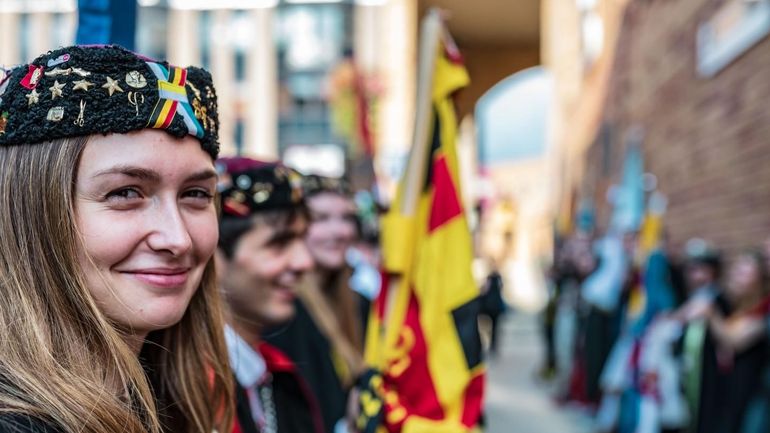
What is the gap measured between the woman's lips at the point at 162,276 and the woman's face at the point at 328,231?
2.62 metres

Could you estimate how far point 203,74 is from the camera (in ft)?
5.04

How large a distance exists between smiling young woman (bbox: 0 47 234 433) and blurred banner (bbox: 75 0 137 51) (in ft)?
2.23

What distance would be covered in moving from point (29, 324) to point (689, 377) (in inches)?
236

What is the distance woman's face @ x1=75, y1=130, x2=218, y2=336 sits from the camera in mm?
1281

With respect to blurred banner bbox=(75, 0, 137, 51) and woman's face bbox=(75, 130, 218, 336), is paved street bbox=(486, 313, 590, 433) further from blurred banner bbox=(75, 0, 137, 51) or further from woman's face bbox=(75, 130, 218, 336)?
woman's face bbox=(75, 130, 218, 336)

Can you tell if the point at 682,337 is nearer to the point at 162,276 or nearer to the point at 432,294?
the point at 432,294

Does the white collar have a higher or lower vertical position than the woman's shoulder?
lower

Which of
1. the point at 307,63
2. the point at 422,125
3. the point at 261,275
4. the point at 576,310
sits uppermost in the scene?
the point at 307,63

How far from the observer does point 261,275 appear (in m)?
2.55

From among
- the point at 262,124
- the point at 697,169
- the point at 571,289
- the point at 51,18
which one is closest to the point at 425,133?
the point at 697,169

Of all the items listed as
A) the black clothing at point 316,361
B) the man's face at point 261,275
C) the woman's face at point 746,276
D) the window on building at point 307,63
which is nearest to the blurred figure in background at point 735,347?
the woman's face at point 746,276

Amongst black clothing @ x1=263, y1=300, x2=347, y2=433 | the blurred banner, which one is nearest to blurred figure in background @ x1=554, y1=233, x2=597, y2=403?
black clothing @ x1=263, y1=300, x2=347, y2=433

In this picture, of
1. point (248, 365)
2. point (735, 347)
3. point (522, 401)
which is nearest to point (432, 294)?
point (248, 365)

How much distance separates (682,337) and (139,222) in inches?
231
